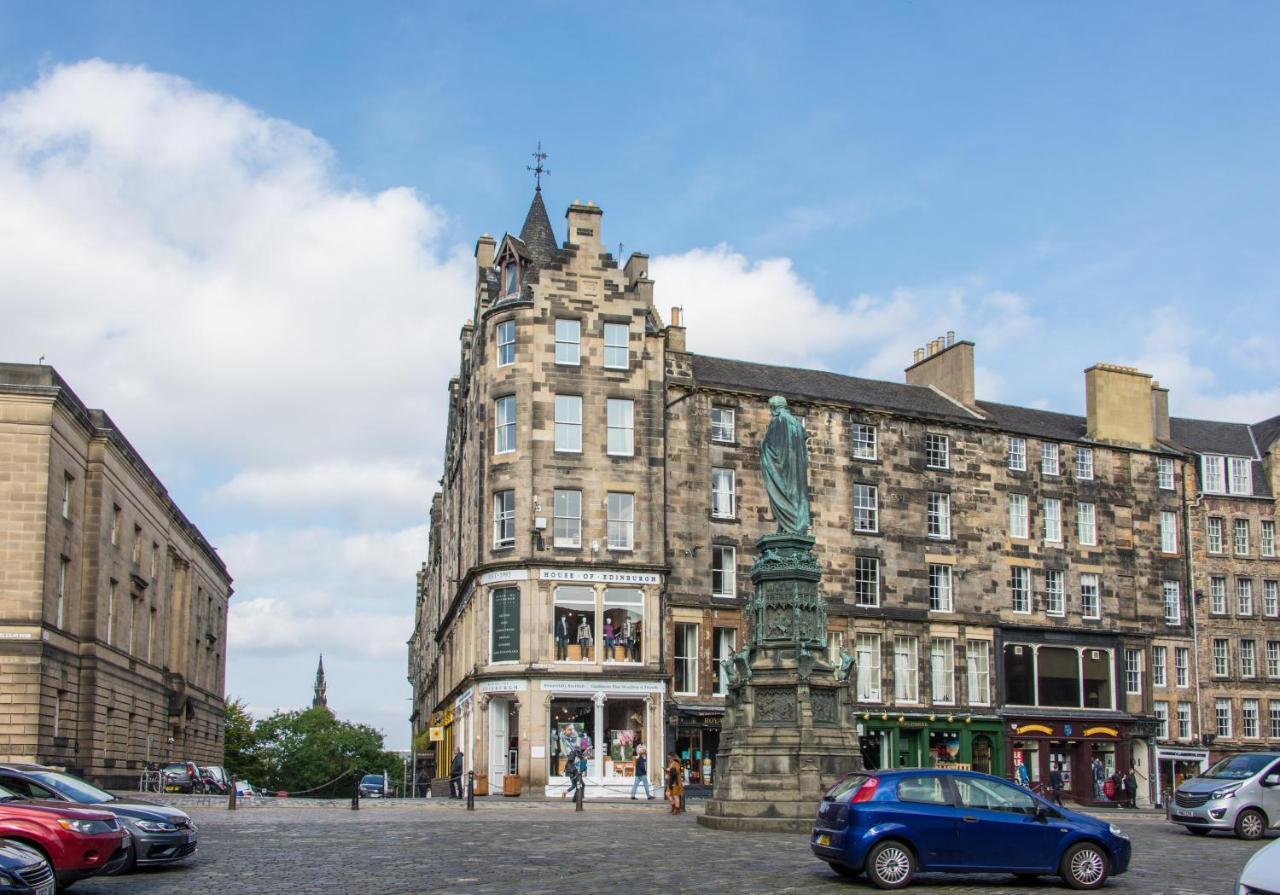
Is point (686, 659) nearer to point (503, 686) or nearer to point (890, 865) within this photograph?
point (503, 686)

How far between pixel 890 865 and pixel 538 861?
5.34 meters

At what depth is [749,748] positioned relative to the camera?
87.8 ft

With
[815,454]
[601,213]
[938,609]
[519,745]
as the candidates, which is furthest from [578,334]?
[938,609]

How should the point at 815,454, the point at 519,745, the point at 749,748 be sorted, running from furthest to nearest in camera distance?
the point at 815,454
the point at 519,745
the point at 749,748

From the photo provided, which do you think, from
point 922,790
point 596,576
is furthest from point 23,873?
point 596,576

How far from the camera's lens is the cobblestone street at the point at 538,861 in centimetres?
1688

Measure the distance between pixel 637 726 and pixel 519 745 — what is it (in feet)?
12.9

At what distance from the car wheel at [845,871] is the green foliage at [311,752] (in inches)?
3800

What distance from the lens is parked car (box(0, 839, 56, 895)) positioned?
11525 millimetres

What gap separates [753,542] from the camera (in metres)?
48.2

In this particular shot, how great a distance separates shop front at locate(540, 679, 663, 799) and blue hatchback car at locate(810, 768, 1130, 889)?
25.7 metres

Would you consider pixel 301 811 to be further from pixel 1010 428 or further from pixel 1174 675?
pixel 1174 675

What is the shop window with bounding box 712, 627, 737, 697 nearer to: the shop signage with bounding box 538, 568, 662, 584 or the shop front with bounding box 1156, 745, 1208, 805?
the shop signage with bounding box 538, 568, 662, 584

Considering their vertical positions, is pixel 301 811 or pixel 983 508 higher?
pixel 983 508
